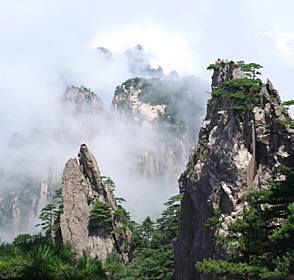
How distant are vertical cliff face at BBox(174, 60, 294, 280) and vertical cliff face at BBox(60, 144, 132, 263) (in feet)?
50.1

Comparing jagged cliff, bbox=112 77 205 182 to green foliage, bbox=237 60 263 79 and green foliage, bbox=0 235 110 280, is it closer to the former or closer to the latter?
green foliage, bbox=237 60 263 79

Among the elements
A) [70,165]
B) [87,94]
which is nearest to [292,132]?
[70,165]

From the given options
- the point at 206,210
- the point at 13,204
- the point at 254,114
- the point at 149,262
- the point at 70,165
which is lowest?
the point at 149,262

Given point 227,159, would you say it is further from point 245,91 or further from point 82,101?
point 82,101

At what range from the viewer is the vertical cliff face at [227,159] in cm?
3294

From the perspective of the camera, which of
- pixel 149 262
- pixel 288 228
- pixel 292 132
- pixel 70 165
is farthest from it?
pixel 70 165

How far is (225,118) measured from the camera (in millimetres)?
39531

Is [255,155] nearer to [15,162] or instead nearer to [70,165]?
[70,165]

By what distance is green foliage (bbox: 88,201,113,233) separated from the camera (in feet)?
185

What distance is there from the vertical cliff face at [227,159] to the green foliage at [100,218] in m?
15.9

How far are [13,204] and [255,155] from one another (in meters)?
141

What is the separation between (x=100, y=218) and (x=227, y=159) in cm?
3119

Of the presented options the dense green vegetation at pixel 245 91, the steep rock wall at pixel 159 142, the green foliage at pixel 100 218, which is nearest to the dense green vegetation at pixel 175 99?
the steep rock wall at pixel 159 142

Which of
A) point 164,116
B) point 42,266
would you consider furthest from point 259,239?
point 164,116
